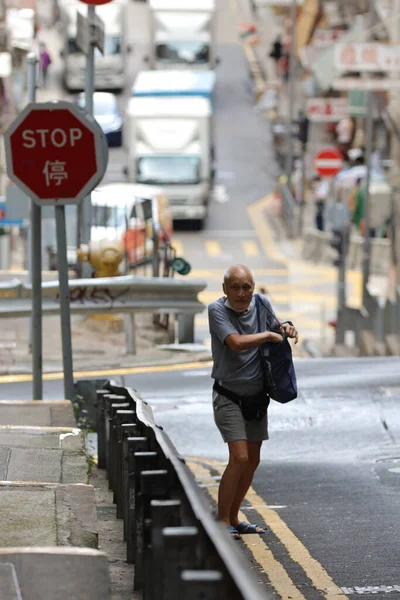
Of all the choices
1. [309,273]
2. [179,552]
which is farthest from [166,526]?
[309,273]

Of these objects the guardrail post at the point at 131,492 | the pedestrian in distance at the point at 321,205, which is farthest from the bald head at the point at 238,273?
the pedestrian in distance at the point at 321,205

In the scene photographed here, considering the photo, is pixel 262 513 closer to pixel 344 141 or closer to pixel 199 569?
pixel 199 569

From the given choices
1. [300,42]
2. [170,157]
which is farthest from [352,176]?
[300,42]

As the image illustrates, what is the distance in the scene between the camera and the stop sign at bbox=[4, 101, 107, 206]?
1035 cm

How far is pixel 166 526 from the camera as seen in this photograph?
5438mm

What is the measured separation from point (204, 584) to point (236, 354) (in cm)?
403

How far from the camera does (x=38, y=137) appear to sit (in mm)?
10438

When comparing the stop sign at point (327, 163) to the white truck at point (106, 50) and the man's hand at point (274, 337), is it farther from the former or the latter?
the man's hand at point (274, 337)

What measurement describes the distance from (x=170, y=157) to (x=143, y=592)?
3860 cm

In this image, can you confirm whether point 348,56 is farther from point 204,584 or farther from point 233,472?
point 204,584

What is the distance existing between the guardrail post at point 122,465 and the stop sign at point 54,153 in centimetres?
263

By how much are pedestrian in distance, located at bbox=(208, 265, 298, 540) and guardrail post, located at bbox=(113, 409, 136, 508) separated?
0.53m

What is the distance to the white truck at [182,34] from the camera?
179 ft

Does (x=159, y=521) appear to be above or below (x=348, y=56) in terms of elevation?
above
